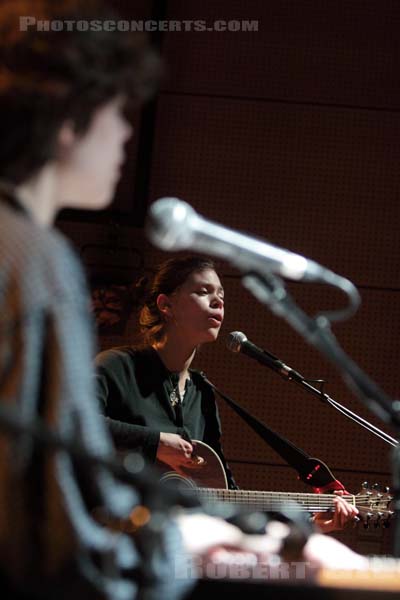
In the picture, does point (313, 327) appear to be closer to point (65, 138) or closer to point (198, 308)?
point (65, 138)

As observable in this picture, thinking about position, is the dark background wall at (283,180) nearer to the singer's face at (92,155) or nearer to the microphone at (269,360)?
the microphone at (269,360)

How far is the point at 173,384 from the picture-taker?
10.6 feet

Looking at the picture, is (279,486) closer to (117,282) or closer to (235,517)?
(117,282)

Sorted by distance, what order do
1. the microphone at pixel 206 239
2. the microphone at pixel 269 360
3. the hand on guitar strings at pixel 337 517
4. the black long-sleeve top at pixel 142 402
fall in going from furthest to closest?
the hand on guitar strings at pixel 337 517, the black long-sleeve top at pixel 142 402, the microphone at pixel 269 360, the microphone at pixel 206 239

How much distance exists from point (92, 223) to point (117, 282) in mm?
336

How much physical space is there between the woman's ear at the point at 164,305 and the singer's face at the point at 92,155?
1993mm

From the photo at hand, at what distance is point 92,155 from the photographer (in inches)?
50.4

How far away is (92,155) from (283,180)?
10.3 ft

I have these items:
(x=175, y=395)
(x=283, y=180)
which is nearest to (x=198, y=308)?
(x=175, y=395)

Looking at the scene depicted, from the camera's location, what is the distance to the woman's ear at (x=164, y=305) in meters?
3.34

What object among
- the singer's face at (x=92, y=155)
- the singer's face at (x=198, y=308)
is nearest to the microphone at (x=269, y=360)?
the singer's face at (x=198, y=308)

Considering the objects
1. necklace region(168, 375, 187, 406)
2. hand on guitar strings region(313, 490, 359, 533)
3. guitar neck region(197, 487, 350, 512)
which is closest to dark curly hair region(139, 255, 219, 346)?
necklace region(168, 375, 187, 406)

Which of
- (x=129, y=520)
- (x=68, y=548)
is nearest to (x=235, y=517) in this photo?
(x=129, y=520)

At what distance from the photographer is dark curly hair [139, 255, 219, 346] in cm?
334
